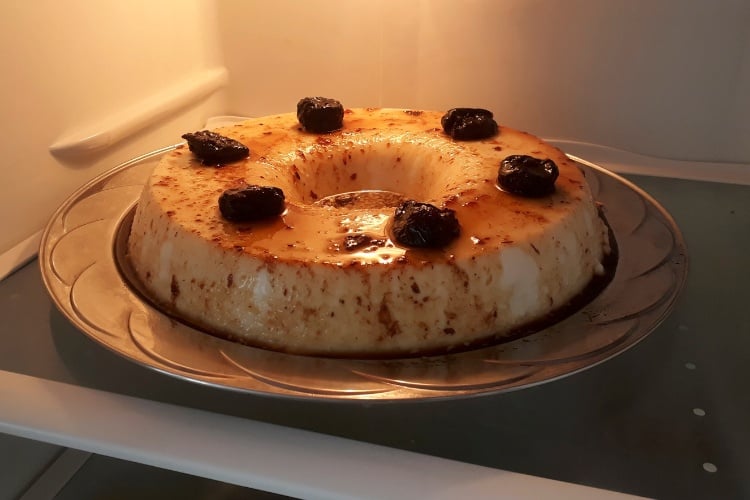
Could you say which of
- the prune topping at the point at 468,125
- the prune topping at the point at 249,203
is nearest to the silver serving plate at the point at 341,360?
the prune topping at the point at 249,203

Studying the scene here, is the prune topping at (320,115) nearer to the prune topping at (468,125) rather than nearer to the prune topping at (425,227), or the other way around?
the prune topping at (468,125)

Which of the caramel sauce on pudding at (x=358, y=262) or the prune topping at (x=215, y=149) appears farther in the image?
the prune topping at (x=215, y=149)

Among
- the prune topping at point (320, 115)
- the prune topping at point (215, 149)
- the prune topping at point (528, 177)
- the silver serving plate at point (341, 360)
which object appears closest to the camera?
the silver serving plate at point (341, 360)

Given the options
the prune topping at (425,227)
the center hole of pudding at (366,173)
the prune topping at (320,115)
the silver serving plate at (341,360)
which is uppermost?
the prune topping at (320,115)

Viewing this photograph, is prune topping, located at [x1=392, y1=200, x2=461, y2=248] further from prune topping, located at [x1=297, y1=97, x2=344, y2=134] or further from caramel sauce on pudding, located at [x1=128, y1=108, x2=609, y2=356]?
prune topping, located at [x1=297, y1=97, x2=344, y2=134]

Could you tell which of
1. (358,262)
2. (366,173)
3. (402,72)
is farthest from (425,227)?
(402,72)

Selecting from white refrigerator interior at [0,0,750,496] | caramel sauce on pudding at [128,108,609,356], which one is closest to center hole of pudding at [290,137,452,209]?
caramel sauce on pudding at [128,108,609,356]
